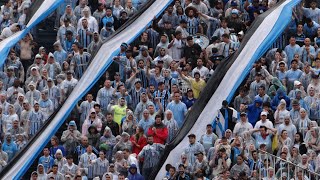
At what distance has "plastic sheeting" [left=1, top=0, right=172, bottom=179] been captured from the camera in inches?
1913

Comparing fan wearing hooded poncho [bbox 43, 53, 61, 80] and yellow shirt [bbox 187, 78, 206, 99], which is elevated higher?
fan wearing hooded poncho [bbox 43, 53, 61, 80]

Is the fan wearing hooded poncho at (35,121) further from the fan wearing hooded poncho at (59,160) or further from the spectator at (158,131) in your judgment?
the spectator at (158,131)

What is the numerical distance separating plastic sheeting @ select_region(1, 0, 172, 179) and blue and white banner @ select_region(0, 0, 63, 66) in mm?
2574

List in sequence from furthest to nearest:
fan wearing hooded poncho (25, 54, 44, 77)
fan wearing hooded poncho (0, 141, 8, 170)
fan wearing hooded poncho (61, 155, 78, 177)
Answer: fan wearing hooded poncho (25, 54, 44, 77)
fan wearing hooded poncho (0, 141, 8, 170)
fan wearing hooded poncho (61, 155, 78, 177)

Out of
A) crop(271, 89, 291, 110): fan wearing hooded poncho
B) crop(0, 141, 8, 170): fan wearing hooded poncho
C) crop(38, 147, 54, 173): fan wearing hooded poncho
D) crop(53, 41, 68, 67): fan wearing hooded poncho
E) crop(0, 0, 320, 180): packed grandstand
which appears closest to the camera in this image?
crop(0, 0, 320, 180): packed grandstand

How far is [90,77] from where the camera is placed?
50.6 m

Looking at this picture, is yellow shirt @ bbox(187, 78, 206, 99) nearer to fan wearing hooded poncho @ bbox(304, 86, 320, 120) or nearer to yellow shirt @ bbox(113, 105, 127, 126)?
yellow shirt @ bbox(113, 105, 127, 126)

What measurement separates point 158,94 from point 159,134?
1.70 meters

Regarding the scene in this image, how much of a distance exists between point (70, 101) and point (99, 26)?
12.1ft

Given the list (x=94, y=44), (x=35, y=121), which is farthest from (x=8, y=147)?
(x=94, y=44)

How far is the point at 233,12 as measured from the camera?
51406 mm

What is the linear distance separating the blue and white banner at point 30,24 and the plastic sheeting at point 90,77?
2.57m

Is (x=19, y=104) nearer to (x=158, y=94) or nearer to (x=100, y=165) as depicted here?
(x=158, y=94)

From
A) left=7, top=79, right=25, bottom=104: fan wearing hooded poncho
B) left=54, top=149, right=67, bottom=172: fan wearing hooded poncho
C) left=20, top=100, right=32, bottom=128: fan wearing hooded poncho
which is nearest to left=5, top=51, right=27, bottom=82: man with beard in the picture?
left=7, top=79, right=25, bottom=104: fan wearing hooded poncho
